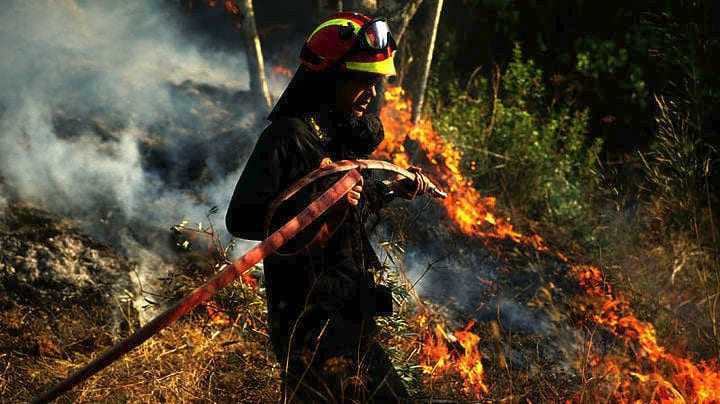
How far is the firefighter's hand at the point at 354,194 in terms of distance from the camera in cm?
243

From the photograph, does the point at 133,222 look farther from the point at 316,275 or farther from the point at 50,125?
the point at 316,275

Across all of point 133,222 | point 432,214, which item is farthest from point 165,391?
point 432,214

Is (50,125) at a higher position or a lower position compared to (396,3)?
lower

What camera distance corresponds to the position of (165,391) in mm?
3311

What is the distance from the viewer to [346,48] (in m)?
2.59

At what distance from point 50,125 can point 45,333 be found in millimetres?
2355

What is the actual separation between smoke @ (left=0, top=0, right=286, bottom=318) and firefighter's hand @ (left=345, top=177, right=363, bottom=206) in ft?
9.84

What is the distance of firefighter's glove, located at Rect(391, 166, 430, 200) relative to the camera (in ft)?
9.43

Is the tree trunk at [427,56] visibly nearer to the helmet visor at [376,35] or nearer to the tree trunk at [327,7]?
the tree trunk at [327,7]

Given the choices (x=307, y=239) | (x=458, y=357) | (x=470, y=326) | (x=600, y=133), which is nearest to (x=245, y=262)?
(x=307, y=239)

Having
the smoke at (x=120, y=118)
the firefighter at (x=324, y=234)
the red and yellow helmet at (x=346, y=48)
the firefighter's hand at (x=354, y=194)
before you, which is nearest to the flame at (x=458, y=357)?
the firefighter at (x=324, y=234)

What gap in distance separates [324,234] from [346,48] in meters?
0.79

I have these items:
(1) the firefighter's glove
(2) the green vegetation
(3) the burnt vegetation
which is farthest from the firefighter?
(2) the green vegetation

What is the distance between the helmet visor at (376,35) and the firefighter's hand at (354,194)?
23.9 inches
